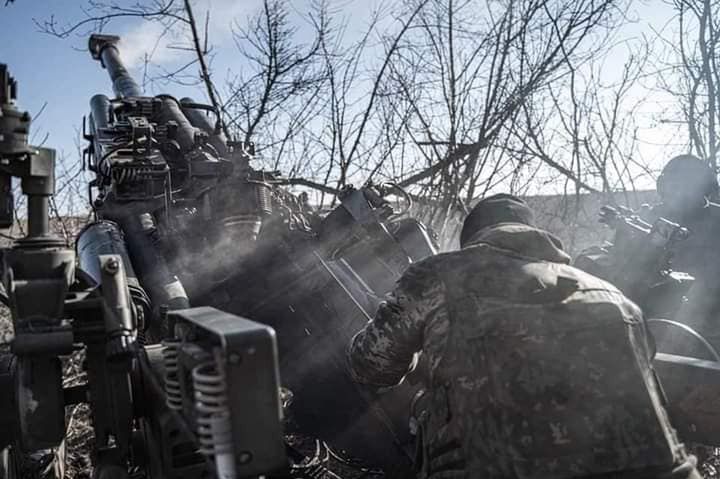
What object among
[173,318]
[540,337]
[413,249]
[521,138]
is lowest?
[540,337]

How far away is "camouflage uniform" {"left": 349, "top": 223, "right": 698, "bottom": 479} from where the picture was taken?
2.42 metres

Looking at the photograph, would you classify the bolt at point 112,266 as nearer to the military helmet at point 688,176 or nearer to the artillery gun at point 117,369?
the artillery gun at point 117,369

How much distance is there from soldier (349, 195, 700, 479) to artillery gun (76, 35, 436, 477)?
1.22 metres

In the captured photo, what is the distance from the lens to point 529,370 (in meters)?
2.47

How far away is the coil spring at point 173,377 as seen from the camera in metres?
2.09

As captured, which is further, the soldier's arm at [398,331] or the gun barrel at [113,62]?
the gun barrel at [113,62]

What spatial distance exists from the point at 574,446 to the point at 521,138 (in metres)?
6.71

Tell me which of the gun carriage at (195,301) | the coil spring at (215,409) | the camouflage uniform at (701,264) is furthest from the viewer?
the camouflage uniform at (701,264)

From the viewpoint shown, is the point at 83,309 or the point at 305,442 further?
the point at 305,442

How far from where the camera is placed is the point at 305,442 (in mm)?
3977

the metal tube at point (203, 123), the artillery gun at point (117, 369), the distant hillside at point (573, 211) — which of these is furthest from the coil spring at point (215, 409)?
the distant hillside at point (573, 211)

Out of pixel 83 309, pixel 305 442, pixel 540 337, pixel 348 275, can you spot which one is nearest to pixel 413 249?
pixel 348 275

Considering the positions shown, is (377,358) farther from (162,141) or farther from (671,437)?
(162,141)

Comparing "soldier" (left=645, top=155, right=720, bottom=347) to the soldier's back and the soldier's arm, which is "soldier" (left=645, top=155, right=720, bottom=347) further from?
the soldier's arm
